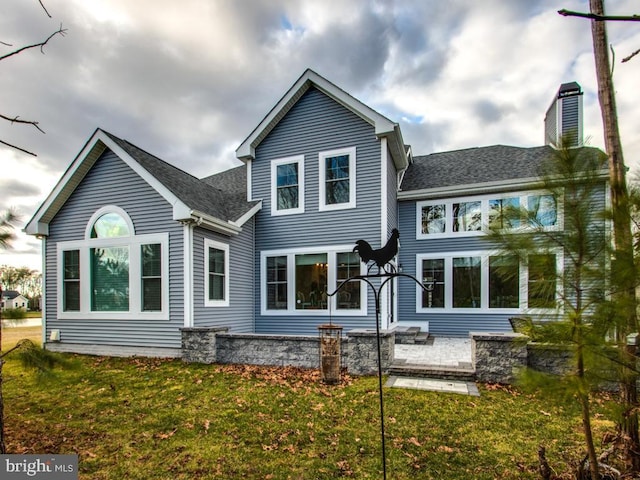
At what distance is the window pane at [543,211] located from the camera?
7.61ft

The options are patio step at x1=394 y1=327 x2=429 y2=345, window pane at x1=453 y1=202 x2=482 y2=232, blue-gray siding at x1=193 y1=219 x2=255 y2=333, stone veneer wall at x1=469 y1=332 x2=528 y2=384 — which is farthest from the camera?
window pane at x1=453 y1=202 x2=482 y2=232

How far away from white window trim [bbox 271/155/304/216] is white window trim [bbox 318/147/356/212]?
616mm

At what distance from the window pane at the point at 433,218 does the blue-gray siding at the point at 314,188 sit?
2763 mm

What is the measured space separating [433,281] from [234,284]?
6606mm

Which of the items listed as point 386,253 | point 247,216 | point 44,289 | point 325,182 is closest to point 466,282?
point 325,182

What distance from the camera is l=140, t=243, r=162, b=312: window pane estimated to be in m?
8.12

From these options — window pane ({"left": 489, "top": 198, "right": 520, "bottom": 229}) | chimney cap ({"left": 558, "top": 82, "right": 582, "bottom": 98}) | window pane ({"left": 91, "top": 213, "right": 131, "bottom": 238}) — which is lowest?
window pane ({"left": 489, "top": 198, "right": 520, "bottom": 229})

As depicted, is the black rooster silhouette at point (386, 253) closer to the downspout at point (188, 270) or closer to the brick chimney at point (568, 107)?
the downspout at point (188, 270)

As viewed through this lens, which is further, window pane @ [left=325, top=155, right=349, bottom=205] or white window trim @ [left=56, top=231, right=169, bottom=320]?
window pane @ [left=325, top=155, right=349, bottom=205]

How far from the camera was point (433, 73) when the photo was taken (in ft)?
38.5

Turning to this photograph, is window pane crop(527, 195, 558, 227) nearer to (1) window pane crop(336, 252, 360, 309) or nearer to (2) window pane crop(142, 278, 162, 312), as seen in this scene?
(1) window pane crop(336, 252, 360, 309)

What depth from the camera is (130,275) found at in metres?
8.26

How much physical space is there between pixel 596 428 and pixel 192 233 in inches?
324

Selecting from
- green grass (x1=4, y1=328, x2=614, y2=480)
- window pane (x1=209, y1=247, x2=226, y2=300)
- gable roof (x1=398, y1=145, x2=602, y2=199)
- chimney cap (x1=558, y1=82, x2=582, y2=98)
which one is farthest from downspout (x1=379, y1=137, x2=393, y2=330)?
chimney cap (x1=558, y1=82, x2=582, y2=98)
